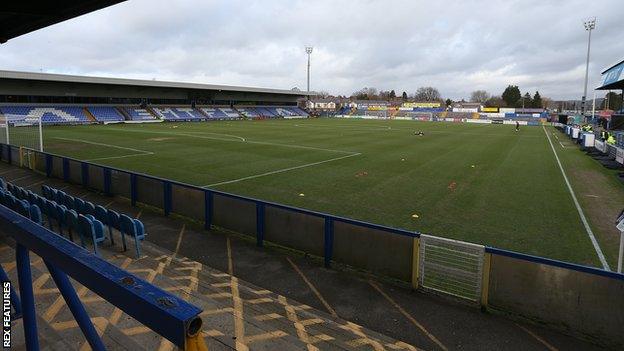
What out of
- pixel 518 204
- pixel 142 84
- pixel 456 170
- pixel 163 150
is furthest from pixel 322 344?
pixel 142 84

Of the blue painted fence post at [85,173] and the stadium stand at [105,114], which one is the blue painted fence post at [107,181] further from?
the stadium stand at [105,114]

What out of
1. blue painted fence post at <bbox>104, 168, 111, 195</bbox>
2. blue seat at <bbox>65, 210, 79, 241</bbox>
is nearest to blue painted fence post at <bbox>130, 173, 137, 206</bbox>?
Result: blue painted fence post at <bbox>104, 168, 111, 195</bbox>

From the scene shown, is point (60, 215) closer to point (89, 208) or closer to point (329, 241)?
point (89, 208)

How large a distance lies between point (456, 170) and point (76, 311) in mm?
23217

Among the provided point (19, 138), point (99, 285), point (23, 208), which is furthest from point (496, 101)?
point (99, 285)

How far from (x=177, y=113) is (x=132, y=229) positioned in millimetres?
75952

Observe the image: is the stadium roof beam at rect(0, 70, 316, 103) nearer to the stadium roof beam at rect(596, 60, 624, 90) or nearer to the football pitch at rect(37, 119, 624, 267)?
the football pitch at rect(37, 119, 624, 267)

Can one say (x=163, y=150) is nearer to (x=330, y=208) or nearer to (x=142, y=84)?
(x=330, y=208)

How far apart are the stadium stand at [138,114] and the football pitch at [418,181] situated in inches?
1450

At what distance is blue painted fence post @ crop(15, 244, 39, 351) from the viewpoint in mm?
3039

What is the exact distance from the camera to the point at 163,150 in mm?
31047

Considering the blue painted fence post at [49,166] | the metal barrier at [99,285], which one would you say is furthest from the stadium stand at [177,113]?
the metal barrier at [99,285]

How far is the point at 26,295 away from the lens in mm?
3188

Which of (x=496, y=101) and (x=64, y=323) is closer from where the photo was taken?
(x=64, y=323)
